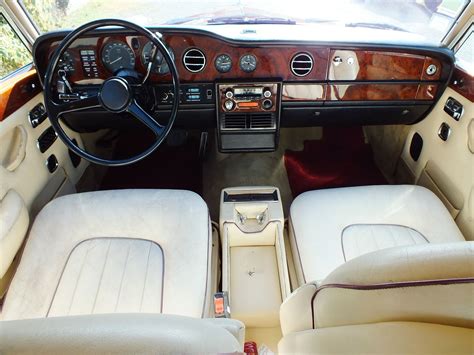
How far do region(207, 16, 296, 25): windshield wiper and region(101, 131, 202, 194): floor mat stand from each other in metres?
0.94

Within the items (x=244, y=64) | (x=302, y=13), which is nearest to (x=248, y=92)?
(x=244, y=64)

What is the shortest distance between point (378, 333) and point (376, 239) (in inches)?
29.6

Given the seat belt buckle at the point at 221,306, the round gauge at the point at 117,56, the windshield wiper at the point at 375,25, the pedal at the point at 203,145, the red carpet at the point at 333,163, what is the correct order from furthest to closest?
1. the pedal at the point at 203,145
2. the red carpet at the point at 333,163
3. the windshield wiper at the point at 375,25
4. the round gauge at the point at 117,56
5. the seat belt buckle at the point at 221,306

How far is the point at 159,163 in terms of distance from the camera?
7.57ft

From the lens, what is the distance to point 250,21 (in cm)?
169

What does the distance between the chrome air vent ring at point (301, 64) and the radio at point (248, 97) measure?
110 mm

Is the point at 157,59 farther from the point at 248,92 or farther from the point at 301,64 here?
the point at 301,64

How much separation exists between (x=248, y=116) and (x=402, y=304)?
1.29m

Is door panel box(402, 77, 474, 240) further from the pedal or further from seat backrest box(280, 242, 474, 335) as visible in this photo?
the pedal

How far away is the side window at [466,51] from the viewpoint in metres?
1.51

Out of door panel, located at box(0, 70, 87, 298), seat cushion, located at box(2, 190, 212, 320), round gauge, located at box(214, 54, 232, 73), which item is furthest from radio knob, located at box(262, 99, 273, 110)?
door panel, located at box(0, 70, 87, 298)

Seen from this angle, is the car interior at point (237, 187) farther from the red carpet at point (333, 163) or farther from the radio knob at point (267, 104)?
the red carpet at point (333, 163)

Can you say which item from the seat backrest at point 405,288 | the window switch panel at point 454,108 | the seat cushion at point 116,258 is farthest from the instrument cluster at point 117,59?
the seat backrest at point 405,288

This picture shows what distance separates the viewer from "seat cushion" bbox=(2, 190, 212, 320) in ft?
3.46
